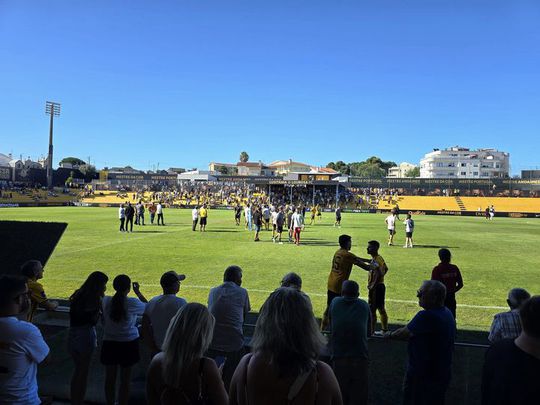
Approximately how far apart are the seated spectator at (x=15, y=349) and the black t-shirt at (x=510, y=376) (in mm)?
3090

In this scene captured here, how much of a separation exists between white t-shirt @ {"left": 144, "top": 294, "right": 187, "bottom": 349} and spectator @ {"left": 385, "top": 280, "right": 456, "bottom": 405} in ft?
7.53

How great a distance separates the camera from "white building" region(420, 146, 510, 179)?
13475 centimetres

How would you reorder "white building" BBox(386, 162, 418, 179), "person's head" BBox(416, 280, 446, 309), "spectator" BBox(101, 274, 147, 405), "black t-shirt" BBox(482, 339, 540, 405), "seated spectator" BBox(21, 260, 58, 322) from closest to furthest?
1. "black t-shirt" BBox(482, 339, 540, 405)
2. "person's head" BBox(416, 280, 446, 309)
3. "spectator" BBox(101, 274, 147, 405)
4. "seated spectator" BBox(21, 260, 58, 322)
5. "white building" BBox(386, 162, 418, 179)

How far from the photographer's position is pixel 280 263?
49.0 feet

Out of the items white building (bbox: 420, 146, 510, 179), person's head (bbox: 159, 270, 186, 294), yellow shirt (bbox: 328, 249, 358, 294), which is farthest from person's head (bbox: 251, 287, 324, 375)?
white building (bbox: 420, 146, 510, 179)

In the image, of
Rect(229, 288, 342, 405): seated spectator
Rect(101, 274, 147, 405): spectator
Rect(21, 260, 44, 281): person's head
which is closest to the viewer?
Rect(229, 288, 342, 405): seated spectator

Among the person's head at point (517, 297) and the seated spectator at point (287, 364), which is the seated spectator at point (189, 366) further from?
the person's head at point (517, 297)

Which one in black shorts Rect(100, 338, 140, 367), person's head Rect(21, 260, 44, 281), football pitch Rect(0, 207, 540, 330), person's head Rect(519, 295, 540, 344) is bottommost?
football pitch Rect(0, 207, 540, 330)

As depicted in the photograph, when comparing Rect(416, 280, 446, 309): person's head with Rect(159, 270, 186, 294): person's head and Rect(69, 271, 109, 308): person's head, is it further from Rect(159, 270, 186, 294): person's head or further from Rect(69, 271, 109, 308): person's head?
Rect(69, 271, 109, 308): person's head

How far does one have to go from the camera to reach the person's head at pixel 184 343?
8.28ft

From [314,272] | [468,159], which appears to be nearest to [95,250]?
[314,272]

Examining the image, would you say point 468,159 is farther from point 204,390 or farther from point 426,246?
point 204,390

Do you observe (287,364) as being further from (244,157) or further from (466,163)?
(244,157)

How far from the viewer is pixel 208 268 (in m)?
13.7
